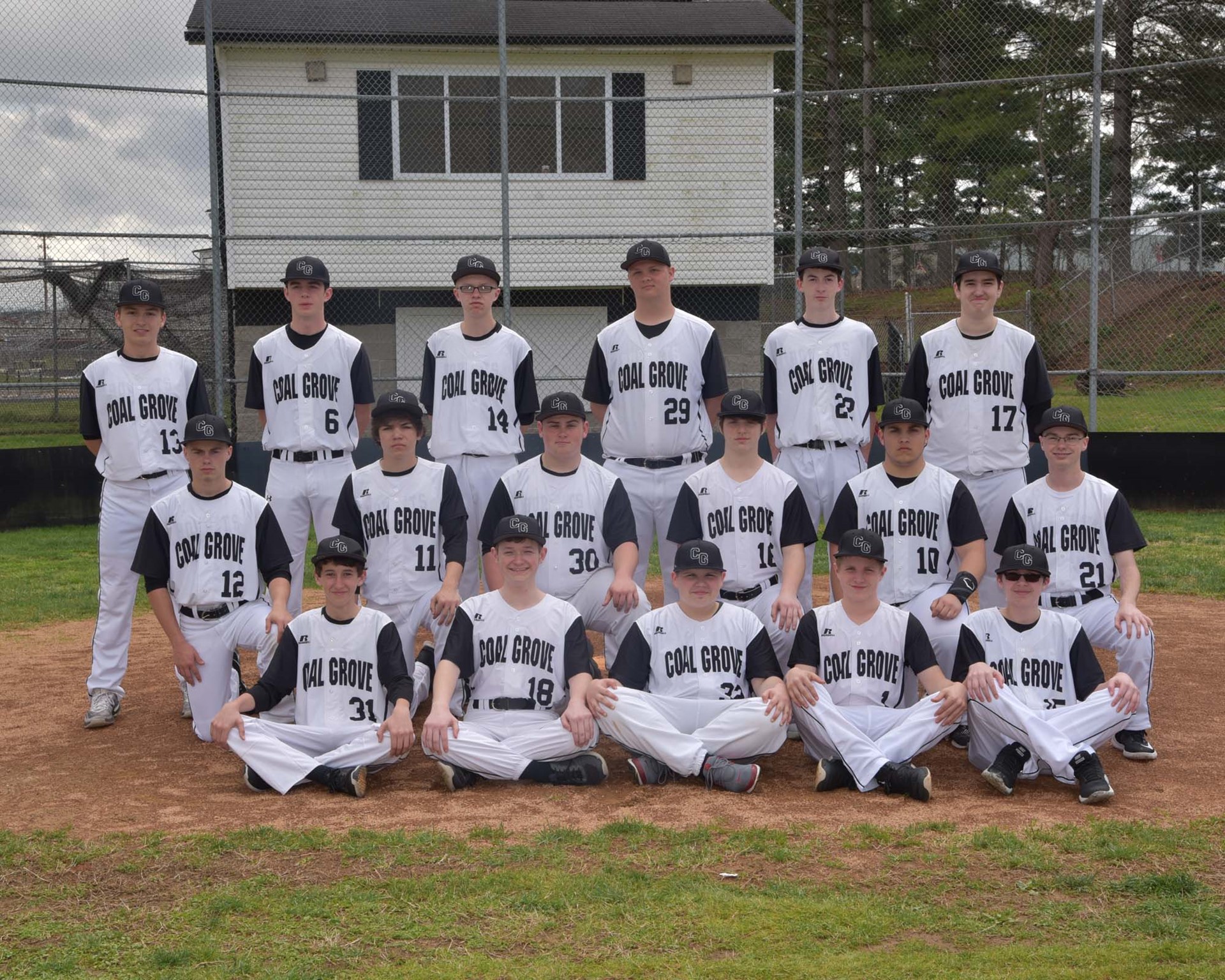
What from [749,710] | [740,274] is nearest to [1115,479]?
[740,274]

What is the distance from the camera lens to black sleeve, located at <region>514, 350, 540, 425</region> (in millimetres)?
6734

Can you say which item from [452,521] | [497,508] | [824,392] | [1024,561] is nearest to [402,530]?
[452,521]

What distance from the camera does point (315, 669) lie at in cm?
538

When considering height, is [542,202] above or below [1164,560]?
above

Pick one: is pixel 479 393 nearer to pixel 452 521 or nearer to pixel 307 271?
pixel 452 521

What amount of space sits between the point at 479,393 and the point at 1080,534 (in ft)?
10.1

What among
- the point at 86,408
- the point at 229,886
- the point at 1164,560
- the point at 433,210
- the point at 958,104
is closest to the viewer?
the point at 229,886

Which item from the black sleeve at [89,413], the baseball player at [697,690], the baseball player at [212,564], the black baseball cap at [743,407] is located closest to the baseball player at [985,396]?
the black baseball cap at [743,407]

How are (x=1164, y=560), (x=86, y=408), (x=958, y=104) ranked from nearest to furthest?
(x=86, y=408) → (x=1164, y=560) → (x=958, y=104)

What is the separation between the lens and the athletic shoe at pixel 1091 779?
4746mm

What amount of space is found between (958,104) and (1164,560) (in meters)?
11.5

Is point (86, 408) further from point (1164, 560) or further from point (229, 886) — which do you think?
point (1164, 560)

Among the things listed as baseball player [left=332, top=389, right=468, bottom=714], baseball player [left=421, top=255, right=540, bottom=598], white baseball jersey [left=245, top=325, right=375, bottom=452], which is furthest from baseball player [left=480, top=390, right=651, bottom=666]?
white baseball jersey [left=245, top=325, right=375, bottom=452]

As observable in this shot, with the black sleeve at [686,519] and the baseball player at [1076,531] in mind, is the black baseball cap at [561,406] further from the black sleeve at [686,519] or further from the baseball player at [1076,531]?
the baseball player at [1076,531]
